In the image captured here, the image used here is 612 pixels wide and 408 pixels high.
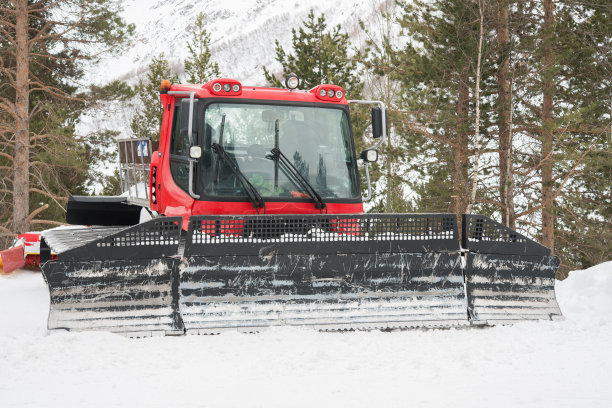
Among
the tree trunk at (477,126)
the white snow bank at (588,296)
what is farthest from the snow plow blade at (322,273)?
the tree trunk at (477,126)

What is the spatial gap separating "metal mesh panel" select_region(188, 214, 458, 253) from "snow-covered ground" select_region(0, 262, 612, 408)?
2.44ft

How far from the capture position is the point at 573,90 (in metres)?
15.5

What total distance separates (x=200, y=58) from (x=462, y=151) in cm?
2030

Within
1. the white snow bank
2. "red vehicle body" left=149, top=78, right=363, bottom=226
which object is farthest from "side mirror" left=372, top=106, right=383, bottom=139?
the white snow bank

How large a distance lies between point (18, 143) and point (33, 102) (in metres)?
2.24

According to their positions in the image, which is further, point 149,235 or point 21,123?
point 21,123

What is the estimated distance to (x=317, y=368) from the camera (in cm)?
403

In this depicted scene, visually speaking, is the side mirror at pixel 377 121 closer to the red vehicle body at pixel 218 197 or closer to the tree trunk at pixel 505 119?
the red vehicle body at pixel 218 197

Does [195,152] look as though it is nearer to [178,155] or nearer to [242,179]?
[242,179]

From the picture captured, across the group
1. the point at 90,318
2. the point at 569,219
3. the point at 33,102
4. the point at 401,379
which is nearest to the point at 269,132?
the point at 90,318

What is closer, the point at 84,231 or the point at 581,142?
the point at 84,231

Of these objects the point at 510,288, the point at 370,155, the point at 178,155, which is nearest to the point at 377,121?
the point at 370,155

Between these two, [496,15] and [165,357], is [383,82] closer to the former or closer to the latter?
[496,15]

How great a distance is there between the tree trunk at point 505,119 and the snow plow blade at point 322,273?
1042 centimetres
